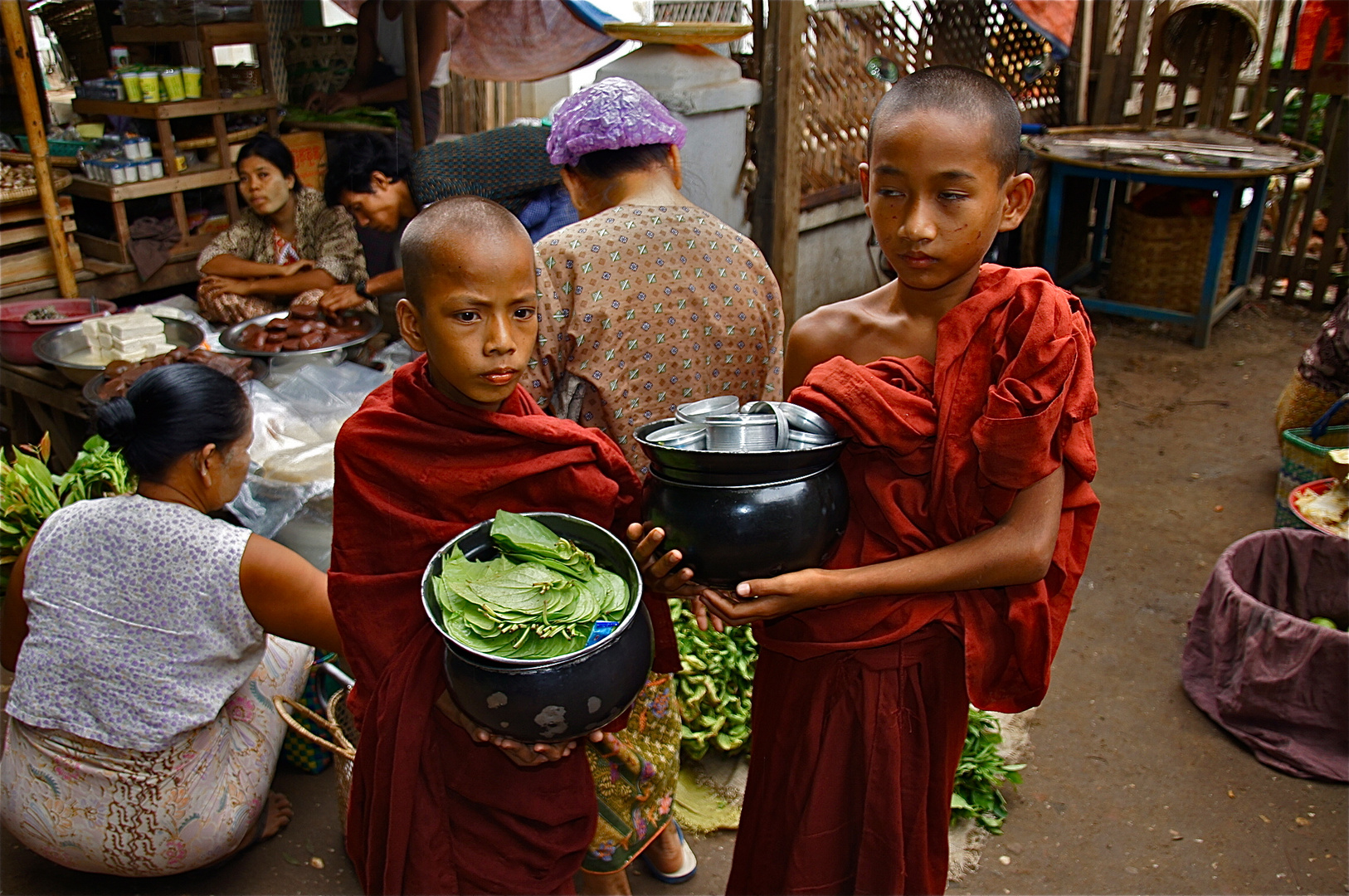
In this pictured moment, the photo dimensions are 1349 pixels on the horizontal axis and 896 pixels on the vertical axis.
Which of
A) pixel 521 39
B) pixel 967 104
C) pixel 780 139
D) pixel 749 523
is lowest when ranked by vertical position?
pixel 749 523

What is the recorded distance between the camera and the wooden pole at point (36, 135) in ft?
14.9

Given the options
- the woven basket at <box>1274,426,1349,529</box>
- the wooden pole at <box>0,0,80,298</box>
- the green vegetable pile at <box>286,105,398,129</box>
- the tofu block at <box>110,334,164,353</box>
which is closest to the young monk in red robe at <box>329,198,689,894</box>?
the tofu block at <box>110,334,164,353</box>

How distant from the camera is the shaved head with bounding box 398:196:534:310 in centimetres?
170

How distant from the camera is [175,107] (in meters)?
5.20

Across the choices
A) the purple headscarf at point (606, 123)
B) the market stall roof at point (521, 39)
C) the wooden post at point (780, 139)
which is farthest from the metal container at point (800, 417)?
the market stall roof at point (521, 39)

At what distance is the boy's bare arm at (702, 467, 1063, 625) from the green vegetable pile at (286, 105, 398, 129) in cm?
516

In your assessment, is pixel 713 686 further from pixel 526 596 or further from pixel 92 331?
pixel 92 331

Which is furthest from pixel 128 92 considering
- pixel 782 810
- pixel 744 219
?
pixel 782 810

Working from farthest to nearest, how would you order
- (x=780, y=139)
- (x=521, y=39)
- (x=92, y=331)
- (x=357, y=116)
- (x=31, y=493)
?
(x=521, y=39)
(x=357, y=116)
(x=780, y=139)
(x=92, y=331)
(x=31, y=493)

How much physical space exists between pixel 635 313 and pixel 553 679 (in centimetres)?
121

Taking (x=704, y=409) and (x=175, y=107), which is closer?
(x=704, y=409)

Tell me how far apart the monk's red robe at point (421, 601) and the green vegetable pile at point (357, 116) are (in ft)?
15.2

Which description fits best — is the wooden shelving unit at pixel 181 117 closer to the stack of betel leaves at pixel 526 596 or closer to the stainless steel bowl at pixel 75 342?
the stainless steel bowl at pixel 75 342

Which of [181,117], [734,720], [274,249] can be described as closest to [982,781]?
[734,720]
